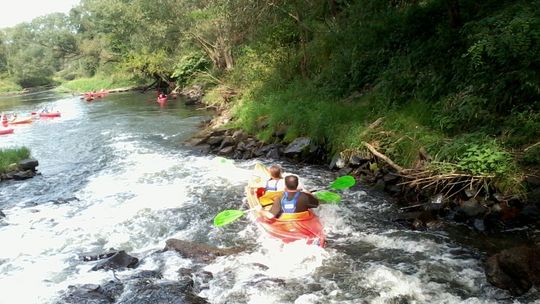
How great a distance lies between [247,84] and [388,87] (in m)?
7.52

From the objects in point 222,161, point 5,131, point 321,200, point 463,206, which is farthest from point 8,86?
point 463,206

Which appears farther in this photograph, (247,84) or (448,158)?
(247,84)

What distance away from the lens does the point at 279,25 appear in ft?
47.7

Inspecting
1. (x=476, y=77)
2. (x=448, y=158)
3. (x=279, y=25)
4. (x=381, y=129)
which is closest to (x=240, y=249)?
(x=448, y=158)

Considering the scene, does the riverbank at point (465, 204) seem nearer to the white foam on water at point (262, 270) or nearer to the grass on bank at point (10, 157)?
the white foam on water at point (262, 270)

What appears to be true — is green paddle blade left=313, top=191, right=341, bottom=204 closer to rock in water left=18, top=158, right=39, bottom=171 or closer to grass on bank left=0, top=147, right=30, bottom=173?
rock in water left=18, top=158, right=39, bottom=171

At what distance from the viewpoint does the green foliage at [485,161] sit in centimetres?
624

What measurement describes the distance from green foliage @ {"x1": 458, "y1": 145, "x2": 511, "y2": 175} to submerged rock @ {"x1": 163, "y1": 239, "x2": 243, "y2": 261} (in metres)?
3.45

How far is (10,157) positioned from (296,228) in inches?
352

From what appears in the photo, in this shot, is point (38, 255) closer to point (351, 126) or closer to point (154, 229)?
point (154, 229)

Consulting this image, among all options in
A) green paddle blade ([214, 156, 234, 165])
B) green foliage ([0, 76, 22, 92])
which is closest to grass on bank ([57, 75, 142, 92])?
green foliage ([0, 76, 22, 92])

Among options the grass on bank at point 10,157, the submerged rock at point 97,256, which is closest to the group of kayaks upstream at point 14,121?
the grass on bank at point 10,157

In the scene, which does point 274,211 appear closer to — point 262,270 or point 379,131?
point 262,270

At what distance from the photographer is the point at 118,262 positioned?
5.89m
